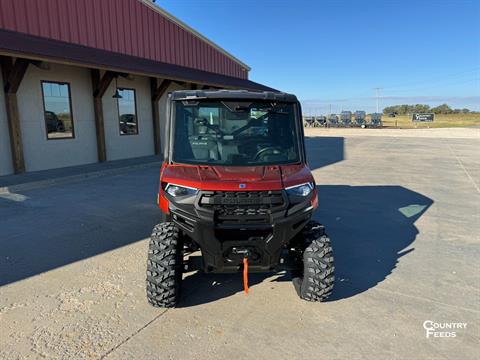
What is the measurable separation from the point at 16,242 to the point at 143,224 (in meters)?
1.82

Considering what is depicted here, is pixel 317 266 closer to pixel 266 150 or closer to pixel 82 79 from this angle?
pixel 266 150

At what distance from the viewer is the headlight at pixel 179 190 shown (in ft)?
9.96

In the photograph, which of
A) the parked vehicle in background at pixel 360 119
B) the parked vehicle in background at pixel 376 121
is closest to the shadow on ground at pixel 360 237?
the parked vehicle in background at pixel 360 119

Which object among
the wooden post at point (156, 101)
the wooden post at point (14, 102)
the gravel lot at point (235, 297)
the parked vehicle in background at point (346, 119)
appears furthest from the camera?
the parked vehicle in background at point (346, 119)

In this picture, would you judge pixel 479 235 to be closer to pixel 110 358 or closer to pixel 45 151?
pixel 110 358

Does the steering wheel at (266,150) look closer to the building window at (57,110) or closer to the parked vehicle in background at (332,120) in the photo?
the building window at (57,110)

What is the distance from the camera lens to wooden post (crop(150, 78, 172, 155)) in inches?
635

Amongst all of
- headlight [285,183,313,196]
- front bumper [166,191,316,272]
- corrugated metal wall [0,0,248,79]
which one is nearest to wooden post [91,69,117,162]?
corrugated metal wall [0,0,248,79]

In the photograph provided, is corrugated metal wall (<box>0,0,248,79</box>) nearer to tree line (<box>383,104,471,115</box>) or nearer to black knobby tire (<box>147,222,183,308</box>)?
black knobby tire (<box>147,222,183,308</box>)

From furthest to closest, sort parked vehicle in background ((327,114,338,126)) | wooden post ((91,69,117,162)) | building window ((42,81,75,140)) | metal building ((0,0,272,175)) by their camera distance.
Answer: parked vehicle in background ((327,114,338,126)), wooden post ((91,69,117,162)), building window ((42,81,75,140)), metal building ((0,0,272,175))

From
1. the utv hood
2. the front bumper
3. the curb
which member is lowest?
the curb

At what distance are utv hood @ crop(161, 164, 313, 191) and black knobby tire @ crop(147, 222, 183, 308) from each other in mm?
552

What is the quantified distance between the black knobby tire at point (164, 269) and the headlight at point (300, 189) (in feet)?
3.71

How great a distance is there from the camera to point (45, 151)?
37.3 feet
